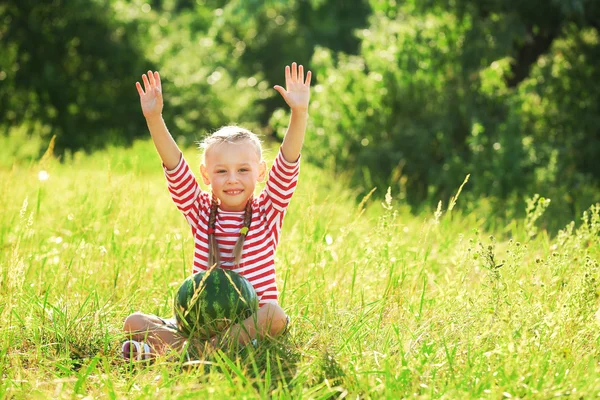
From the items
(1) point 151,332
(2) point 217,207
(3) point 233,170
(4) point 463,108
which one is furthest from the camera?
(4) point 463,108

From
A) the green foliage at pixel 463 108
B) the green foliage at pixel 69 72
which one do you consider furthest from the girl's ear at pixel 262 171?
the green foliage at pixel 69 72

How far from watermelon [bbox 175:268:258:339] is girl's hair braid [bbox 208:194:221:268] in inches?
6.0

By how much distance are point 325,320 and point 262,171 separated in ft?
2.70

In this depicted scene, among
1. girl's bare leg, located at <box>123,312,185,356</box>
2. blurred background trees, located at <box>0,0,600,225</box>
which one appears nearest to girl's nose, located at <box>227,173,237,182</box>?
girl's bare leg, located at <box>123,312,185,356</box>

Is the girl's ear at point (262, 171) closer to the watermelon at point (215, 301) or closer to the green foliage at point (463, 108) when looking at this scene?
the watermelon at point (215, 301)

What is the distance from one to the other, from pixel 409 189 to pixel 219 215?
16.9 ft

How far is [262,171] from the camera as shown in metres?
4.07

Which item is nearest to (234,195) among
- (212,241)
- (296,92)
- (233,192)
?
(233,192)

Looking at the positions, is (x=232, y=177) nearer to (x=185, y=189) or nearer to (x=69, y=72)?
(x=185, y=189)

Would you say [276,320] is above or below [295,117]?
below

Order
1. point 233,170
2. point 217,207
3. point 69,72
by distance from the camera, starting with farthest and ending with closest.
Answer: point 69,72, point 217,207, point 233,170

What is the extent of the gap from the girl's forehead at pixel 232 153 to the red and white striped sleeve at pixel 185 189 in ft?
0.43

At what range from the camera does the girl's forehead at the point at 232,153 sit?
3925 millimetres

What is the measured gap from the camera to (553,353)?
3.40 metres
